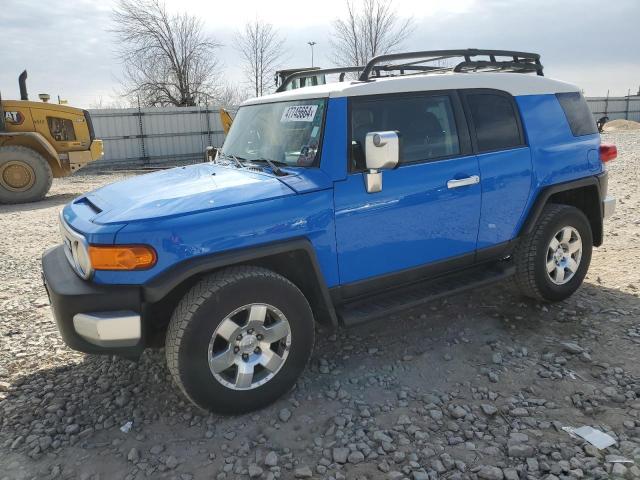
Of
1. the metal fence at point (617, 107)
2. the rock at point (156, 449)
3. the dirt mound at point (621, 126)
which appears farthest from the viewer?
the metal fence at point (617, 107)

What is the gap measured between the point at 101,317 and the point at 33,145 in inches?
402

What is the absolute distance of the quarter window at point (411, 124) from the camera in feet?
11.0

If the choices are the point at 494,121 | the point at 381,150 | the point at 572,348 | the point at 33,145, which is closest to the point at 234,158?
the point at 381,150

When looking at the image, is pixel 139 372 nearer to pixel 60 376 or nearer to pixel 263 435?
pixel 60 376

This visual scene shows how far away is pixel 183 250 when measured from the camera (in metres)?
2.72

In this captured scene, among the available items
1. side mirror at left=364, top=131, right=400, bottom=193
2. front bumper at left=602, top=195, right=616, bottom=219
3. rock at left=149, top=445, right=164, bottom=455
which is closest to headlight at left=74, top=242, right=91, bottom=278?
rock at left=149, top=445, right=164, bottom=455

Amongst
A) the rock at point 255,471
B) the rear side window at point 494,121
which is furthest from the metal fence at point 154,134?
the rock at point 255,471

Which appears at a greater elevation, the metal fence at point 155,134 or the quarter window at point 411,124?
the metal fence at point 155,134

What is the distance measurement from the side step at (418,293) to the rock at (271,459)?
932 millimetres

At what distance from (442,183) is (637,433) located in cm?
189

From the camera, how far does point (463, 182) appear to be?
11.9 ft

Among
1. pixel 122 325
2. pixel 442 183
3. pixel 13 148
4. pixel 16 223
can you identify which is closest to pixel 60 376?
pixel 122 325

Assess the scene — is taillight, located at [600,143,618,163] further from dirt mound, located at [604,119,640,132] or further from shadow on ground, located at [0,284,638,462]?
dirt mound, located at [604,119,640,132]

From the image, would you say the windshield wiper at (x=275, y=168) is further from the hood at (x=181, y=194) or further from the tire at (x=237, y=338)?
the tire at (x=237, y=338)
